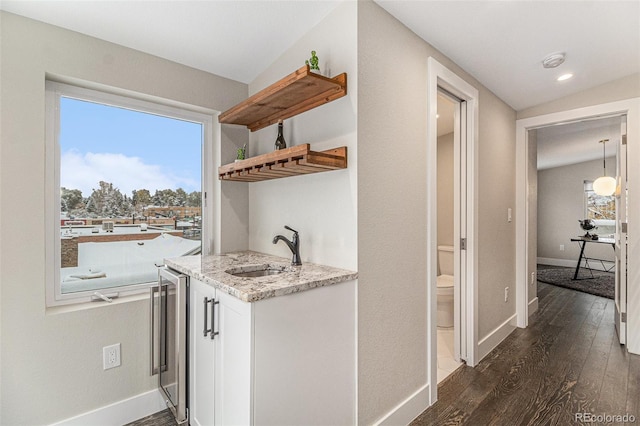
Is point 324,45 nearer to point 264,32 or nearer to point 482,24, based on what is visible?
point 264,32

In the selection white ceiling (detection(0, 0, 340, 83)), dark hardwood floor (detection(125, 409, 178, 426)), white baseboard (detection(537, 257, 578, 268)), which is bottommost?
dark hardwood floor (detection(125, 409, 178, 426))

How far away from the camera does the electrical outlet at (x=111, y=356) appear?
5.93 ft

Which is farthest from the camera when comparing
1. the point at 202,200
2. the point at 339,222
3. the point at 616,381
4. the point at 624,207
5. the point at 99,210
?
the point at 624,207

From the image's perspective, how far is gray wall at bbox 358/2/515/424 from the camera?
5.14 ft

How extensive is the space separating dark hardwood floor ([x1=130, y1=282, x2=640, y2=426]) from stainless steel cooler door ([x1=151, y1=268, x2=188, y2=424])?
314 millimetres

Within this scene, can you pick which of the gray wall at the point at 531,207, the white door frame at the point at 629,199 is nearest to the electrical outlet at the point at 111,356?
the white door frame at the point at 629,199

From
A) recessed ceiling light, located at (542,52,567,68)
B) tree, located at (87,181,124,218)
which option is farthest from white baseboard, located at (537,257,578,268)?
tree, located at (87,181,124,218)

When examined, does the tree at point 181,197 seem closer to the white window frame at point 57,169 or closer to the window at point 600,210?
the white window frame at point 57,169

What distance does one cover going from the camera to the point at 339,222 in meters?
1.62

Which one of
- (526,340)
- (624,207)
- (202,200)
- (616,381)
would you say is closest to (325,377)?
(202,200)

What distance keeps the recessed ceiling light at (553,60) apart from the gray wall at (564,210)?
6.14 m

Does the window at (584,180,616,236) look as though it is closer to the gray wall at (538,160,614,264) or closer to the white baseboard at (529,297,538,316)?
the gray wall at (538,160,614,264)

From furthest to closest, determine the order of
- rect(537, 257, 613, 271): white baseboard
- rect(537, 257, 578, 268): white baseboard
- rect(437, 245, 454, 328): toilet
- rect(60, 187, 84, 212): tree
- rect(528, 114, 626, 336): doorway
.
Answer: rect(537, 257, 578, 268): white baseboard, rect(537, 257, 613, 271): white baseboard, rect(528, 114, 626, 336): doorway, rect(437, 245, 454, 328): toilet, rect(60, 187, 84, 212): tree

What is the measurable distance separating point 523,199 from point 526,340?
143 centimetres
